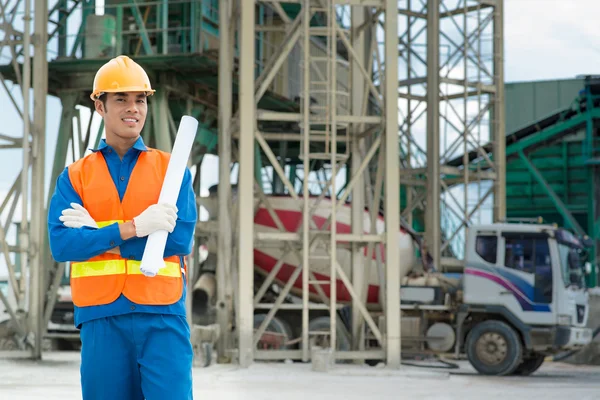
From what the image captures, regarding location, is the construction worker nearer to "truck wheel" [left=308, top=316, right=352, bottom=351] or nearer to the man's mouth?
the man's mouth

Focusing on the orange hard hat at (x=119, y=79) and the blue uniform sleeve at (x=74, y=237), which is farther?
the orange hard hat at (x=119, y=79)

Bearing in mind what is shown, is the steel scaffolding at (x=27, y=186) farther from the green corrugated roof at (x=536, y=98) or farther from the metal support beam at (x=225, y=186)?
the green corrugated roof at (x=536, y=98)

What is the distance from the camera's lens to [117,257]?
14.9ft

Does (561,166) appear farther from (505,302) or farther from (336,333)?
(505,302)

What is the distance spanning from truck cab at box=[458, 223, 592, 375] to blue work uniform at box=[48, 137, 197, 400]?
1554 cm

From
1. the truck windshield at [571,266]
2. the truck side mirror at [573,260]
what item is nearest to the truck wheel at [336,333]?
the truck windshield at [571,266]

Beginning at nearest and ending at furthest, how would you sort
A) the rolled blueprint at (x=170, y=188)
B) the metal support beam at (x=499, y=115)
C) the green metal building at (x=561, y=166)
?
1. the rolled blueprint at (x=170, y=188)
2. the metal support beam at (x=499, y=115)
3. the green metal building at (x=561, y=166)

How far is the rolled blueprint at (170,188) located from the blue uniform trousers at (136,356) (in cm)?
29

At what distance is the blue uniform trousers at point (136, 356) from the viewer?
441cm

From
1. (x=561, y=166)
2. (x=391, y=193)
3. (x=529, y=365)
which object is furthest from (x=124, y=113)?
(x=561, y=166)

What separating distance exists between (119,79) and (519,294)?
1587cm

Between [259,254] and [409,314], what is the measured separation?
369cm

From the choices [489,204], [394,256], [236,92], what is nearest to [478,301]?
[394,256]

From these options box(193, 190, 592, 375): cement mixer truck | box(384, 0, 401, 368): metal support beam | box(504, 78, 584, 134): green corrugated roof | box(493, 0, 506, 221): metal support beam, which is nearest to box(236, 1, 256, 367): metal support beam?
box(193, 190, 592, 375): cement mixer truck
